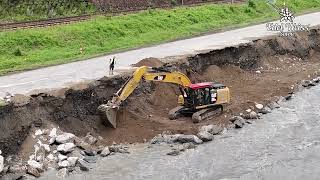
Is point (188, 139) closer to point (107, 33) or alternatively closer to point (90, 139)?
point (90, 139)

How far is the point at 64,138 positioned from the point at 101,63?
10.2 m

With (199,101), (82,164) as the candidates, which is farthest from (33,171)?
(199,101)

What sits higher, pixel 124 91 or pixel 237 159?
pixel 124 91

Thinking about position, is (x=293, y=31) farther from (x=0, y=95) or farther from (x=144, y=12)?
(x=0, y=95)

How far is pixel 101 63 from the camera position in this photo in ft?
103

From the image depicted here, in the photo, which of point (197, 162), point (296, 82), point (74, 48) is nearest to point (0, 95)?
point (197, 162)

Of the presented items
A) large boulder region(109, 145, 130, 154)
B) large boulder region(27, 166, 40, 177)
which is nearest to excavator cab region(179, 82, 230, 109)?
large boulder region(109, 145, 130, 154)

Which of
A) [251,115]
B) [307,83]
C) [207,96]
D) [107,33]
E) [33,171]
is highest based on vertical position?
[107,33]

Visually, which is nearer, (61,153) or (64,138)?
(61,153)

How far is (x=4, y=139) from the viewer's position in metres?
20.7

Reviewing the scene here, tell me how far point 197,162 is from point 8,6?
2969 cm

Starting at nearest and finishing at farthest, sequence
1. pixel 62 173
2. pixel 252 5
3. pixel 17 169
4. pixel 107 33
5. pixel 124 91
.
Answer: pixel 17 169 < pixel 62 173 < pixel 124 91 < pixel 107 33 < pixel 252 5

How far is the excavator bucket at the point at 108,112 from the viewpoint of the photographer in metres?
23.9

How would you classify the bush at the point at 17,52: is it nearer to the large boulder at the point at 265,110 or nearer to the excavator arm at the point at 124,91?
the excavator arm at the point at 124,91
